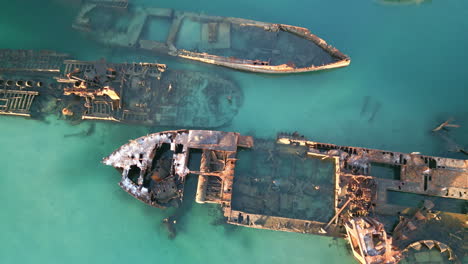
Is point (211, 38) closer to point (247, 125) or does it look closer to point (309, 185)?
point (247, 125)

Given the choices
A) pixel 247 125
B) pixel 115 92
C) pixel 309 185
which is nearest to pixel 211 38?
pixel 247 125

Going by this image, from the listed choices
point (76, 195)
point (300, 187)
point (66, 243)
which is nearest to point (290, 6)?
point (300, 187)

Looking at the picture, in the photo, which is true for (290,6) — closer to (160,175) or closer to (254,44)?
(254,44)

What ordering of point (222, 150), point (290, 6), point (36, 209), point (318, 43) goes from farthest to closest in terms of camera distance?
point (290, 6)
point (318, 43)
point (36, 209)
point (222, 150)

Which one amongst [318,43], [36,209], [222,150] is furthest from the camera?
[318,43]

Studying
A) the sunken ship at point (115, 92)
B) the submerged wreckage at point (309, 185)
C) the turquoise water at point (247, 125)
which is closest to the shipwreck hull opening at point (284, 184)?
the submerged wreckage at point (309, 185)

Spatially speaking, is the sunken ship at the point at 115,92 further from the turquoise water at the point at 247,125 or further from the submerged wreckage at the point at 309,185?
the submerged wreckage at the point at 309,185
